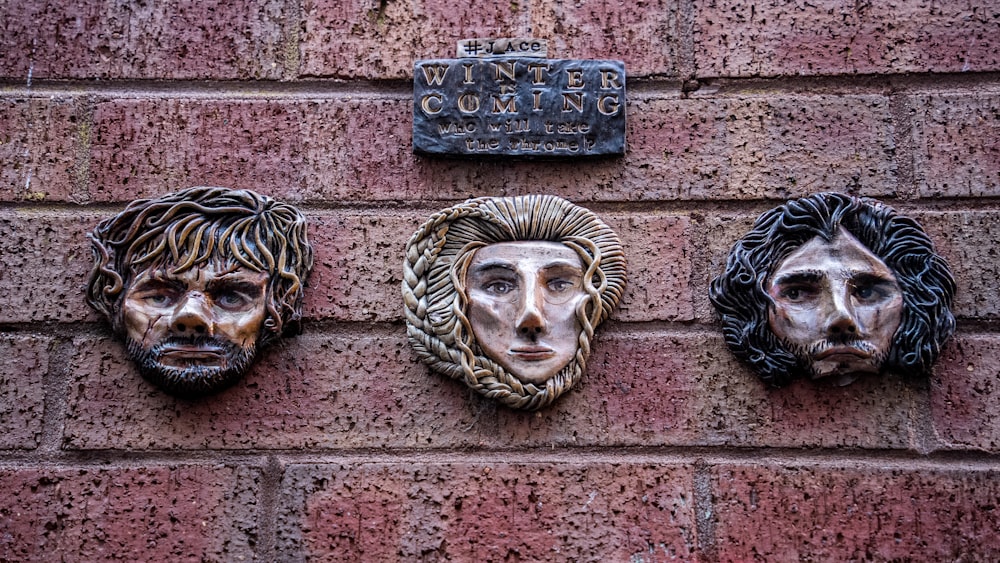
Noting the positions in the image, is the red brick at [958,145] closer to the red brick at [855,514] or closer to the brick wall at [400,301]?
the brick wall at [400,301]

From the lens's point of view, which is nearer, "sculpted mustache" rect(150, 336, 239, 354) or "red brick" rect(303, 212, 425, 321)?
"sculpted mustache" rect(150, 336, 239, 354)

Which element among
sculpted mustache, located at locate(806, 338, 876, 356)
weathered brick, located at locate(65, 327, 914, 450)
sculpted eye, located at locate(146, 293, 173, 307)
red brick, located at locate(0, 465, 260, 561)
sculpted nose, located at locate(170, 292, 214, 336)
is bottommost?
red brick, located at locate(0, 465, 260, 561)

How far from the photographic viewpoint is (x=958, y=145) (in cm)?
217

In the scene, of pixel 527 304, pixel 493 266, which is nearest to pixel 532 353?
pixel 527 304

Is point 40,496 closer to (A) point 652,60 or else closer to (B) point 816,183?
(A) point 652,60

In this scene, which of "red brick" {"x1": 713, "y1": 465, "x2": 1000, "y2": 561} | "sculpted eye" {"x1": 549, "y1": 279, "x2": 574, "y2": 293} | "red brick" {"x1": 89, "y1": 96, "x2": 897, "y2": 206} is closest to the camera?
"red brick" {"x1": 713, "y1": 465, "x2": 1000, "y2": 561}

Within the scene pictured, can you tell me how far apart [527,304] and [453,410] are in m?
0.29

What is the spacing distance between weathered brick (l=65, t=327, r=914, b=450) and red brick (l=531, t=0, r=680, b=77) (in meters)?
0.72

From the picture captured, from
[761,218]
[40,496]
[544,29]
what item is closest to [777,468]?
[761,218]

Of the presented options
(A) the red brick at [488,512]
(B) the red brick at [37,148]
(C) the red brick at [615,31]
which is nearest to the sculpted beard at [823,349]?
(A) the red brick at [488,512]

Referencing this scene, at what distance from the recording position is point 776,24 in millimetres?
2246

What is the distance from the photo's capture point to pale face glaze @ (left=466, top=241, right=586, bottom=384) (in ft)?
6.57

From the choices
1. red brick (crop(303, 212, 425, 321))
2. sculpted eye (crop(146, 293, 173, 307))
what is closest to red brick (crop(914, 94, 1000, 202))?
red brick (crop(303, 212, 425, 321))

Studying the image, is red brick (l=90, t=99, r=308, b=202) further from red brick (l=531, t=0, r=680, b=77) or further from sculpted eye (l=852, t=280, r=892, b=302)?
sculpted eye (l=852, t=280, r=892, b=302)
